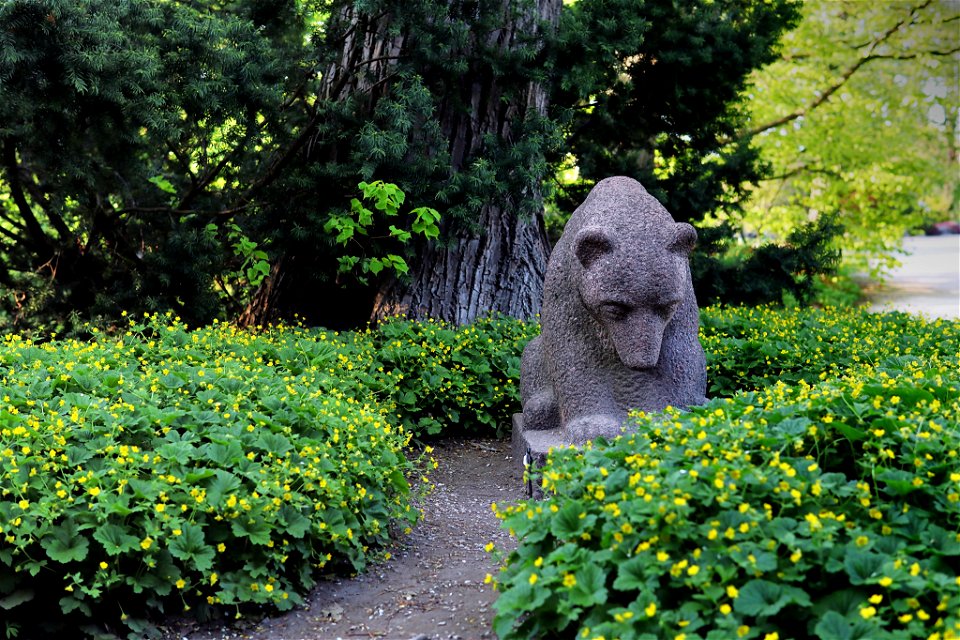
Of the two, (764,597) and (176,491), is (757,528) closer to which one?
(764,597)

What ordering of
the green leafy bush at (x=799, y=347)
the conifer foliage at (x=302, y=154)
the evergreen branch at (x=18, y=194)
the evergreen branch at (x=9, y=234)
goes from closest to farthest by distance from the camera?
the green leafy bush at (x=799, y=347)
the conifer foliage at (x=302, y=154)
the evergreen branch at (x=18, y=194)
the evergreen branch at (x=9, y=234)

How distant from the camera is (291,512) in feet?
14.0

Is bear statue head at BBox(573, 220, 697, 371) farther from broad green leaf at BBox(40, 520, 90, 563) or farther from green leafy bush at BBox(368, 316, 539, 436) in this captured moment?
broad green leaf at BBox(40, 520, 90, 563)

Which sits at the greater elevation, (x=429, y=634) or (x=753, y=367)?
(x=753, y=367)

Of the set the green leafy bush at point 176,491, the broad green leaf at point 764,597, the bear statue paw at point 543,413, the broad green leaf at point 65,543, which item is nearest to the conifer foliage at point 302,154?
the bear statue paw at point 543,413

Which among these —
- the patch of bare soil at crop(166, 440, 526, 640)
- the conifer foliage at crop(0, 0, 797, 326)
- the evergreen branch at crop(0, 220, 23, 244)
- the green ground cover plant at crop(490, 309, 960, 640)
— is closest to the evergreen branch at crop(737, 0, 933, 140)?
the conifer foliage at crop(0, 0, 797, 326)

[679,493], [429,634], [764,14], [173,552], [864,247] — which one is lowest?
[429,634]

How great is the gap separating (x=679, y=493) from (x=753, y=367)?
4.20 metres

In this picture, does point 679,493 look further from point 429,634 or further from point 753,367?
point 753,367

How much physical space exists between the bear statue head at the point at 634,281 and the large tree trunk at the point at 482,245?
10.9 ft

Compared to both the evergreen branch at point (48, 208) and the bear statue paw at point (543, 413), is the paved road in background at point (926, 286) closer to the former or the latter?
the bear statue paw at point (543, 413)

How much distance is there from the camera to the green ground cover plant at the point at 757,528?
2.94 metres

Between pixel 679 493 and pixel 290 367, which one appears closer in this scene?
pixel 679 493

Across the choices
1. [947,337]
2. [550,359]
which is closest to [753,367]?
[947,337]
